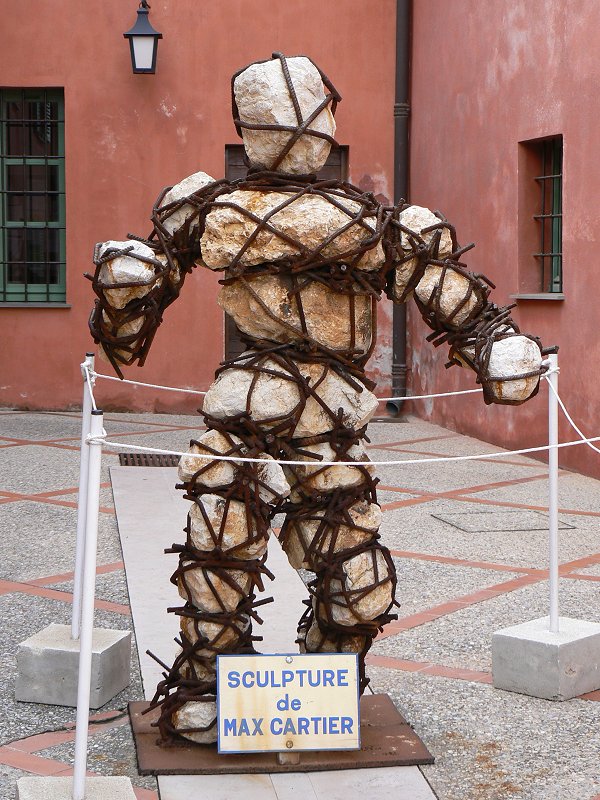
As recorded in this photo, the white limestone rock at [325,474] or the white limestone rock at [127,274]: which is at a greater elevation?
the white limestone rock at [127,274]

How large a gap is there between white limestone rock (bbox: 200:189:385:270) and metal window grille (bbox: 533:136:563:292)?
5.96m

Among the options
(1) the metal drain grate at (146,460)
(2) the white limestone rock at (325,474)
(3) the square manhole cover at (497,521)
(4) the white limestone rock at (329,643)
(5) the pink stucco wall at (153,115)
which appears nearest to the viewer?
(2) the white limestone rock at (325,474)

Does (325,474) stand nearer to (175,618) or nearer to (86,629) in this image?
(86,629)

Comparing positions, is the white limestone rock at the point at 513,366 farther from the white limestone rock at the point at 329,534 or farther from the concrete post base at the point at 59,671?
the concrete post base at the point at 59,671

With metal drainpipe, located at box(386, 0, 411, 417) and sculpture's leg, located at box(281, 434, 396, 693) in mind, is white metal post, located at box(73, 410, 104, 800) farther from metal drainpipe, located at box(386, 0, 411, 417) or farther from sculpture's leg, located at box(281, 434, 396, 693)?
metal drainpipe, located at box(386, 0, 411, 417)

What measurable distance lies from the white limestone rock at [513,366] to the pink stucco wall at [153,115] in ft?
26.0

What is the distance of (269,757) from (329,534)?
66cm

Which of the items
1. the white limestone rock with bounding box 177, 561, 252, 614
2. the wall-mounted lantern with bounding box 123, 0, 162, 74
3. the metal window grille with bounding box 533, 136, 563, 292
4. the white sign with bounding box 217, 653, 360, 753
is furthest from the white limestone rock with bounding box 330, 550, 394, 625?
the wall-mounted lantern with bounding box 123, 0, 162, 74

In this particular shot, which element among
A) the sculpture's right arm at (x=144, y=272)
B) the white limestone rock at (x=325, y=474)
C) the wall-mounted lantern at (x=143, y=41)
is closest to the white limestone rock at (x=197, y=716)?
the white limestone rock at (x=325, y=474)

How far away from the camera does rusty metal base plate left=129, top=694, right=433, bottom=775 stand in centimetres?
330

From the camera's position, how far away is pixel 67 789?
2.94 metres

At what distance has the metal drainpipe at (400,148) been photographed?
11.3 meters

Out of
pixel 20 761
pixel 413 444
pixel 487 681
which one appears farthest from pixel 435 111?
pixel 20 761

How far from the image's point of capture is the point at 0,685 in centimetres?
399
